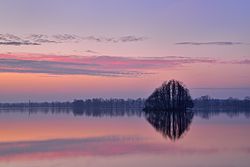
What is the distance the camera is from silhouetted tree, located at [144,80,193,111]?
295ft

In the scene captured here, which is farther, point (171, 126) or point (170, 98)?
point (170, 98)

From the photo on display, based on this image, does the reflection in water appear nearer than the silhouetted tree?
Yes

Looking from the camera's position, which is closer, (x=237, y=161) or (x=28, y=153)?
(x=237, y=161)

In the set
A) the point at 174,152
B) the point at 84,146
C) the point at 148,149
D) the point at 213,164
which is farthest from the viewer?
the point at 84,146

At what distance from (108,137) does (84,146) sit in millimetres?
→ 4999

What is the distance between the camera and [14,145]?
2406cm

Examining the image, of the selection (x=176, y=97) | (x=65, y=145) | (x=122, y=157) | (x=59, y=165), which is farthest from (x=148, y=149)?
(x=176, y=97)

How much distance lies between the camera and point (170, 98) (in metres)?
91.1

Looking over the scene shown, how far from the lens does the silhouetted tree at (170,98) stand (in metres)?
89.9

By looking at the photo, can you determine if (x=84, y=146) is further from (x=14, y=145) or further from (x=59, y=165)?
(x=59, y=165)

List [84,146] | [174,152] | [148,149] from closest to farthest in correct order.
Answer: [174,152] → [148,149] → [84,146]

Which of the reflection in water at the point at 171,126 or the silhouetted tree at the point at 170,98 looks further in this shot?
the silhouetted tree at the point at 170,98

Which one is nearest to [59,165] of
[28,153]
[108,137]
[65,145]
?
[28,153]

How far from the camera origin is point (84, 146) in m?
23.1
